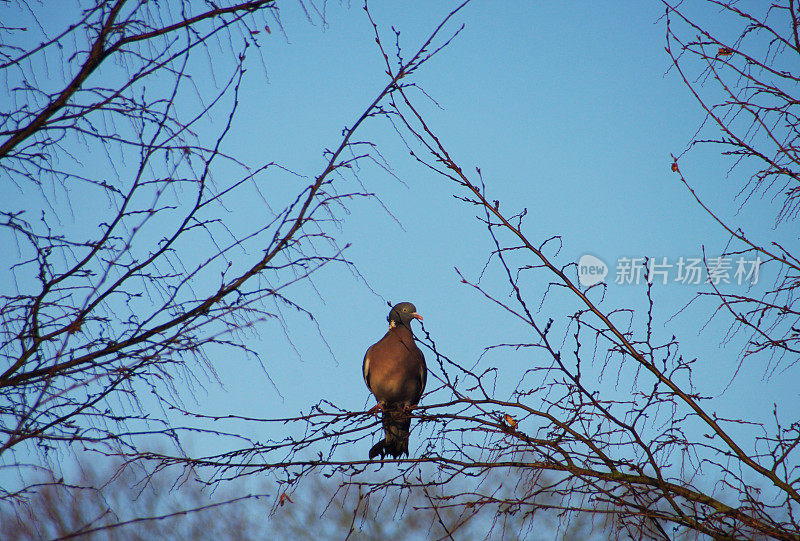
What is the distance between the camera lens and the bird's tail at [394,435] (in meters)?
3.34

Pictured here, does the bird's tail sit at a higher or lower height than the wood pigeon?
lower

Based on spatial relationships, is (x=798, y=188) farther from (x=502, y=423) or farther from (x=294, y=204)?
(x=294, y=204)

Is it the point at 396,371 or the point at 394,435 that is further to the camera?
the point at 396,371

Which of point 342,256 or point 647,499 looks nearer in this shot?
point 342,256

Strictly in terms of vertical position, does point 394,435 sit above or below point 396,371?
below

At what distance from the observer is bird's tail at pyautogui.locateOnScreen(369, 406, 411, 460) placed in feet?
11.0

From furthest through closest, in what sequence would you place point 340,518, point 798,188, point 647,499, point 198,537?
point 340,518 < point 198,537 < point 798,188 < point 647,499

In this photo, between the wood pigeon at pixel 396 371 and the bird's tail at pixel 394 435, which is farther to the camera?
the wood pigeon at pixel 396 371

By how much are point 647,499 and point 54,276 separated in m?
2.19

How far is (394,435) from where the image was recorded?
4008 millimetres

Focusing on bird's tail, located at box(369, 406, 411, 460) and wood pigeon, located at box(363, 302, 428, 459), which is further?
wood pigeon, located at box(363, 302, 428, 459)

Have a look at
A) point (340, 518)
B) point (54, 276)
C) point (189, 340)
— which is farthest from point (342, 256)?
point (340, 518)

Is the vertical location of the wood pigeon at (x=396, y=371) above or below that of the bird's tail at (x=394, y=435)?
above

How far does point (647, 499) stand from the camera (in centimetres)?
258
